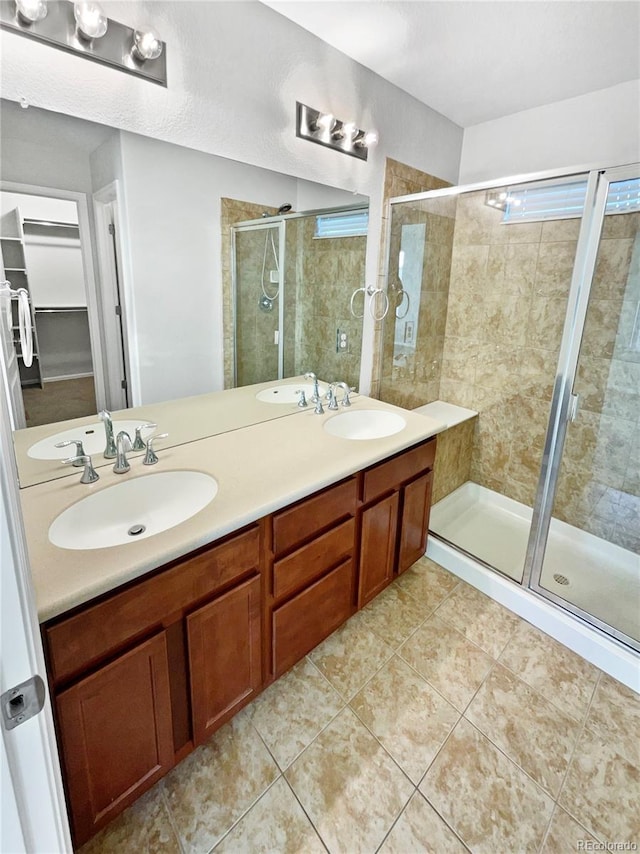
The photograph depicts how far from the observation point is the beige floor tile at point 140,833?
1150 millimetres

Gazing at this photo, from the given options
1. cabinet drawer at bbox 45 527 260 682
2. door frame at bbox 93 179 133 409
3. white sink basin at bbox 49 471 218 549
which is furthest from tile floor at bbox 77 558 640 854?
door frame at bbox 93 179 133 409

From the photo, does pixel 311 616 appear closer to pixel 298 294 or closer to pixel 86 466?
pixel 86 466

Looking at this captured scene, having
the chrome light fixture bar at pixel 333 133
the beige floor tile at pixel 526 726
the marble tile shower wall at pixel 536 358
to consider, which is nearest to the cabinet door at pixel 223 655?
the beige floor tile at pixel 526 726

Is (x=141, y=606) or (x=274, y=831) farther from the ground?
(x=141, y=606)

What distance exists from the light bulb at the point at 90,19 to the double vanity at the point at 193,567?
3.63 feet

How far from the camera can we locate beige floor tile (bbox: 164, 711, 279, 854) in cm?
120

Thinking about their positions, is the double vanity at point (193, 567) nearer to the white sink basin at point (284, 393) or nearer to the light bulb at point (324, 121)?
the white sink basin at point (284, 393)

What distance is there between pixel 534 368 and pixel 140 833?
278 cm

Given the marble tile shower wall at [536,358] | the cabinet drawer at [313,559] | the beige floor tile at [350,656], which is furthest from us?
the marble tile shower wall at [536,358]

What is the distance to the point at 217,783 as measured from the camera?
51.5 inches

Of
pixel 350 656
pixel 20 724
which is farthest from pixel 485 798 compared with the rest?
pixel 20 724

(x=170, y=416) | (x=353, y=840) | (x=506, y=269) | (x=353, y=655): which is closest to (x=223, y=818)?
(x=353, y=840)

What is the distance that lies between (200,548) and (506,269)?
246 centimetres

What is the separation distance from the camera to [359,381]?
2520 mm
